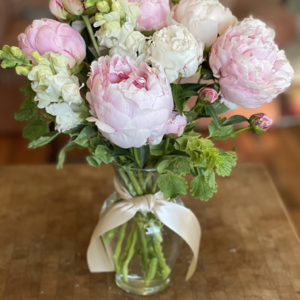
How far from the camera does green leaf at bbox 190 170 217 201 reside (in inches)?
23.0

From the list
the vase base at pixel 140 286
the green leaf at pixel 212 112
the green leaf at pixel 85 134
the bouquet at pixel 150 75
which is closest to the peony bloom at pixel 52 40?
the bouquet at pixel 150 75

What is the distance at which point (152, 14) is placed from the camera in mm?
562

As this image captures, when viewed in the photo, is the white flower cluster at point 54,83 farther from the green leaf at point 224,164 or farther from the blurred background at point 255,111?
the blurred background at point 255,111

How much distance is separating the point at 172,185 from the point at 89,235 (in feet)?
1.20

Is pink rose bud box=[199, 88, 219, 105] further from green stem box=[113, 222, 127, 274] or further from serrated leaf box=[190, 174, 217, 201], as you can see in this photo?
green stem box=[113, 222, 127, 274]

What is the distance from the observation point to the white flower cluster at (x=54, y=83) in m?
0.48

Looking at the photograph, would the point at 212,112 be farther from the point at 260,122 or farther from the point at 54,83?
the point at 54,83

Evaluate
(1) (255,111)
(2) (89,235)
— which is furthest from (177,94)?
(1) (255,111)

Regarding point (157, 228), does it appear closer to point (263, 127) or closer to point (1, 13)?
point (263, 127)

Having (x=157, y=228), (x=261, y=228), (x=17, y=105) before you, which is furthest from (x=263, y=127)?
(x=17, y=105)

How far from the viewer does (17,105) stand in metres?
1.82

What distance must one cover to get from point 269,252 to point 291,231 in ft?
0.31

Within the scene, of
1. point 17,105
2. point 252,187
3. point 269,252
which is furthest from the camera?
point 17,105

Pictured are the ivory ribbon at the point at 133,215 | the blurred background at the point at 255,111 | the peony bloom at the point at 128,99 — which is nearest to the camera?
the peony bloom at the point at 128,99
